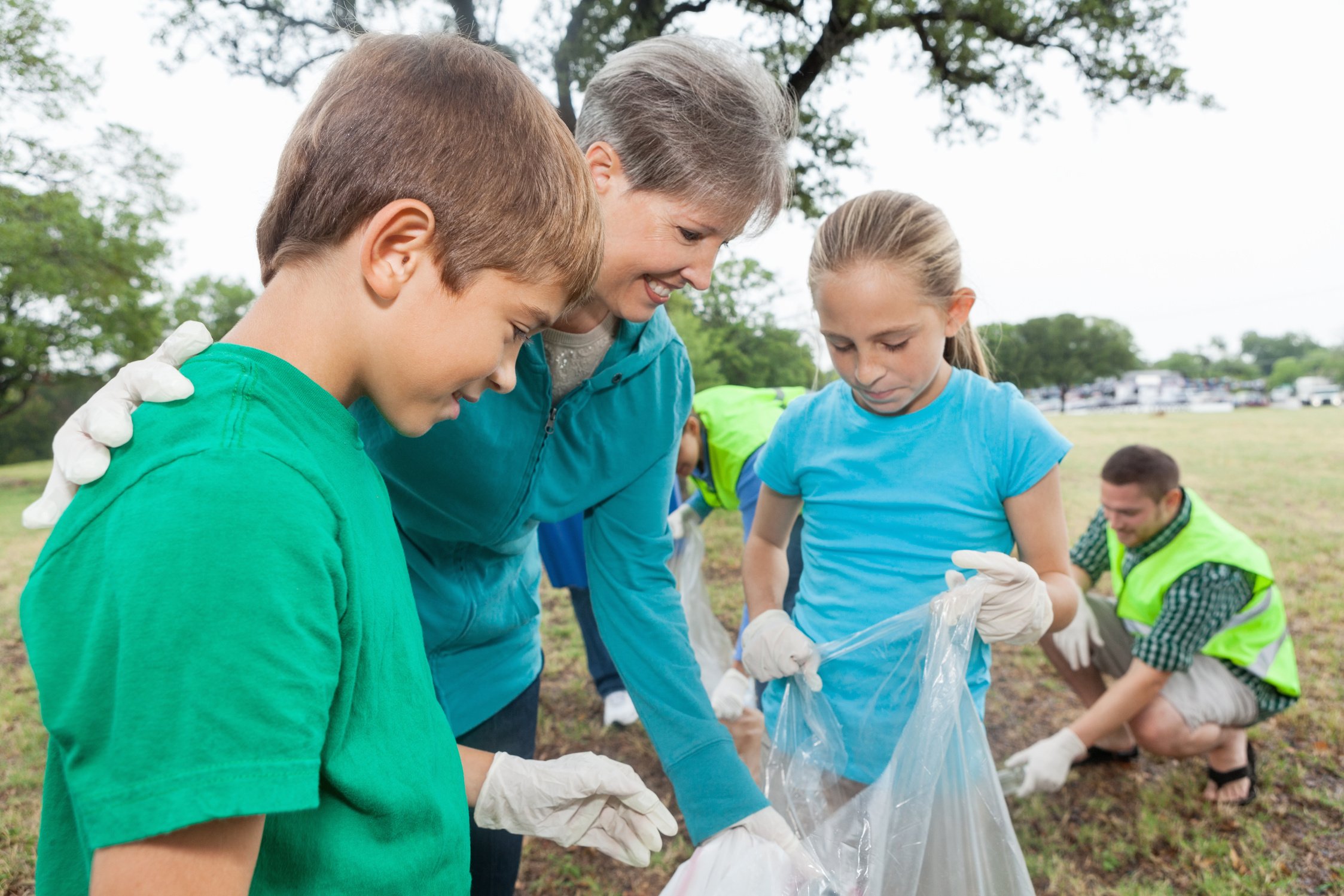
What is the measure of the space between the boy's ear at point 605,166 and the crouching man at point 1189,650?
2251 millimetres

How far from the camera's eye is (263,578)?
51cm

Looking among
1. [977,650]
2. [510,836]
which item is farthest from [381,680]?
[977,650]

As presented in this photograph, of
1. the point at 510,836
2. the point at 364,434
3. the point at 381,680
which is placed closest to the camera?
the point at 381,680

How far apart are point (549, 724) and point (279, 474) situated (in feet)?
9.68

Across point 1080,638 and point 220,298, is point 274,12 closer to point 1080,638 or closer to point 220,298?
point 1080,638

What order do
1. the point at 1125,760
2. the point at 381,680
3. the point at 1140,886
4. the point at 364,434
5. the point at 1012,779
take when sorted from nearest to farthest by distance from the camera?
the point at 381,680
the point at 364,434
the point at 1140,886
the point at 1012,779
the point at 1125,760

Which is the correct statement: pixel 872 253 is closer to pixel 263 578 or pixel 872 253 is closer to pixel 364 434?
pixel 364 434

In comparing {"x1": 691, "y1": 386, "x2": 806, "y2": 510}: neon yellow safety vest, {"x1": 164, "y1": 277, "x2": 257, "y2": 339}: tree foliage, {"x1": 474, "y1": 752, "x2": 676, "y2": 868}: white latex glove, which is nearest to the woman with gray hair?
{"x1": 474, "y1": 752, "x2": 676, "y2": 868}: white latex glove

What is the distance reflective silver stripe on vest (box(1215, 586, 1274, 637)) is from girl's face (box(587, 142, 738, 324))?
7.83 feet

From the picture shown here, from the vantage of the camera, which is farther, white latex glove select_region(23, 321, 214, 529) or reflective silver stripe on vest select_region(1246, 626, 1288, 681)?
reflective silver stripe on vest select_region(1246, 626, 1288, 681)

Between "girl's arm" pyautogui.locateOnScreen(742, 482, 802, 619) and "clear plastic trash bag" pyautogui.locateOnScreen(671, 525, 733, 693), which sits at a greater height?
"girl's arm" pyautogui.locateOnScreen(742, 482, 802, 619)

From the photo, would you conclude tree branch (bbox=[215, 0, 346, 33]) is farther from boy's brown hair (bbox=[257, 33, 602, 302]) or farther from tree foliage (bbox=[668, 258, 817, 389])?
boy's brown hair (bbox=[257, 33, 602, 302])

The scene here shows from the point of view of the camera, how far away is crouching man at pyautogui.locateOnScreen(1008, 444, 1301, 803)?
8.37 feet

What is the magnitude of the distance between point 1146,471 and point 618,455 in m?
2.07
